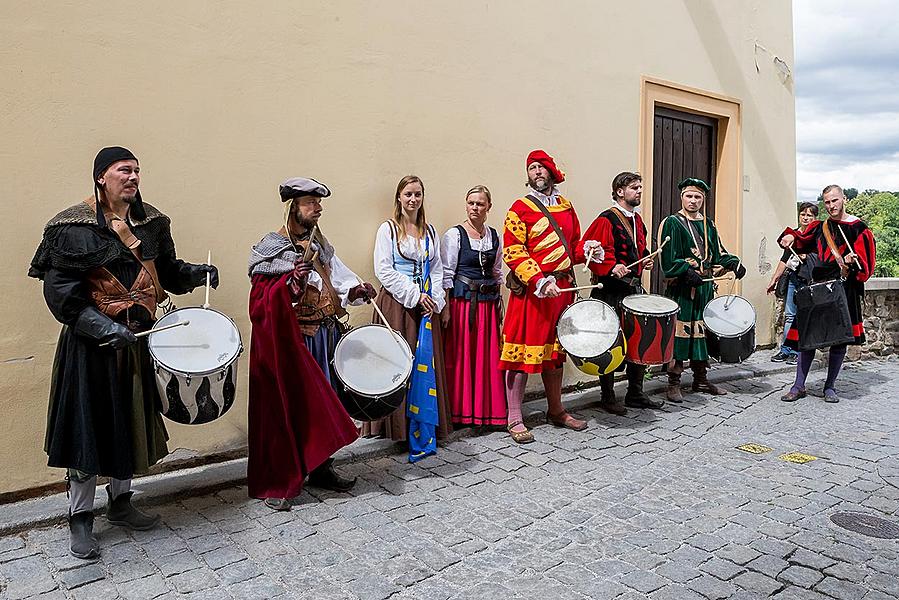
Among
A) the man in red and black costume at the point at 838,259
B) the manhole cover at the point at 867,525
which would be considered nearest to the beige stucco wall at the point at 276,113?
the man in red and black costume at the point at 838,259

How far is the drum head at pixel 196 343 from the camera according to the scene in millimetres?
3311

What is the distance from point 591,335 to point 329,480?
1891 millimetres

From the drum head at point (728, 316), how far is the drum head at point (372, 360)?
3.04 meters

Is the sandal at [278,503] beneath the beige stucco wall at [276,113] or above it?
beneath

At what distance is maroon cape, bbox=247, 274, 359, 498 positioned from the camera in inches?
149

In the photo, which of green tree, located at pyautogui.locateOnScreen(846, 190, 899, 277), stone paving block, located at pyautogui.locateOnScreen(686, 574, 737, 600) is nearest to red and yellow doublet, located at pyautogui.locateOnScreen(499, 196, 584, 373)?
stone paving block, located at pyautogui.locateOnScreen(686, 574, 737, 600)

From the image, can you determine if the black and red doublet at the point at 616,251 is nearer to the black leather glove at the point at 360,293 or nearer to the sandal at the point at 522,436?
the sandal at the point at 522,436

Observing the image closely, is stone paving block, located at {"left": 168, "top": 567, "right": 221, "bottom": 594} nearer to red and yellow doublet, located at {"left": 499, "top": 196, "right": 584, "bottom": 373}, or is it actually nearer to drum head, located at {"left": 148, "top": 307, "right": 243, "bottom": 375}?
drum head, located at {"left": 148, "top": 307, "right": 243, "bottom": 375}

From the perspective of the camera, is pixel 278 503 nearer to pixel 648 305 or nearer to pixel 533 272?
pixel 533 272

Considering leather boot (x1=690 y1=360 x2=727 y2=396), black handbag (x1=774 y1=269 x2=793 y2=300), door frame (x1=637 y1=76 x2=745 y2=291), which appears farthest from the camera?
black handbag (x1=774 y1=269 x2=793 y2=300)

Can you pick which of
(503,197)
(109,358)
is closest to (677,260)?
(503,197)

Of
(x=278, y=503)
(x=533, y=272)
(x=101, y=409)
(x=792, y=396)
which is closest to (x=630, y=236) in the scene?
(x=533, y=272)

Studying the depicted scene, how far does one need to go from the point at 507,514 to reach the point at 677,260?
118 inches

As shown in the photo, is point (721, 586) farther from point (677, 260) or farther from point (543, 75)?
point (543, 75)
